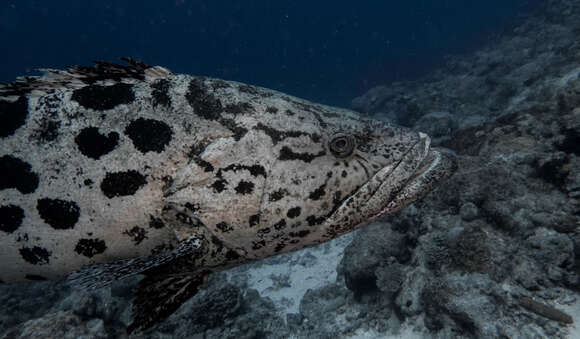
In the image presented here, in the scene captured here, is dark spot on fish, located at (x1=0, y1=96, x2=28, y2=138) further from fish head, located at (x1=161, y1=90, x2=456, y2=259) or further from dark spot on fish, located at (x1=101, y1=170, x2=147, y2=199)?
fish head, located at (x1=161, y1=90, x2=456, y2=259)

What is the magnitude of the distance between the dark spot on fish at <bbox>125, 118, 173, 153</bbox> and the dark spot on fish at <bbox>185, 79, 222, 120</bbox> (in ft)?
0.96

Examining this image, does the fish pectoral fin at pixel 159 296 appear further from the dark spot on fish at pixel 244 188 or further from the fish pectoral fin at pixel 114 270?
the dark spot on fish at pixel 244 188

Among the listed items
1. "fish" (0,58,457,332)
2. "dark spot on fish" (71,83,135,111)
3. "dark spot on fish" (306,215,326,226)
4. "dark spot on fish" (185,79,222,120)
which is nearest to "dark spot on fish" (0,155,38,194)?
"fish" (0,58,457,332)

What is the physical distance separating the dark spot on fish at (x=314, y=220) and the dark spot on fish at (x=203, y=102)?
111cm

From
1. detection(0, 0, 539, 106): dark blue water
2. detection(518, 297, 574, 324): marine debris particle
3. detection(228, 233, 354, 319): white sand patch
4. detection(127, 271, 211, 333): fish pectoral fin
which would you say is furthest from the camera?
detection(0, 0, 539, 106): dark blue water

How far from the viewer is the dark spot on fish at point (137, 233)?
90.9 inches

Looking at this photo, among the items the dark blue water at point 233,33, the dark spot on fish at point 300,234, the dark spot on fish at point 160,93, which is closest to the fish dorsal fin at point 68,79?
the dark spot on fish at point 160,93

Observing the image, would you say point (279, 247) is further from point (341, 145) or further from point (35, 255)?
point (35, 255)

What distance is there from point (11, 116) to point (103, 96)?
70cm

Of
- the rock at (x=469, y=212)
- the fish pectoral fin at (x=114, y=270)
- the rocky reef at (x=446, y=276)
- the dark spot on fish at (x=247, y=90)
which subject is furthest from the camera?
the rock at (x=469, y=212)

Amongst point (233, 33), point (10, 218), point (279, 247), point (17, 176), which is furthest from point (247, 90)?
point (233, 33)

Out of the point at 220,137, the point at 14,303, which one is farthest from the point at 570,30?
the point at 14,303

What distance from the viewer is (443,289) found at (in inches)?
184

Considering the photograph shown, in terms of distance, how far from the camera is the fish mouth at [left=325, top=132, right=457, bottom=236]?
8.03 ft
